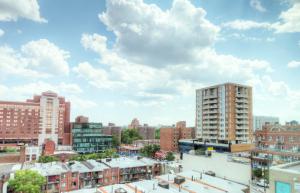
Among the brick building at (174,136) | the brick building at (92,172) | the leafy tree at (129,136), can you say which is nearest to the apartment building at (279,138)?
the brick building at (92,172)

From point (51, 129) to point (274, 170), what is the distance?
132m

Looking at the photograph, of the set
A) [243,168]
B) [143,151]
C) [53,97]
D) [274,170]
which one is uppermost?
[53,97]

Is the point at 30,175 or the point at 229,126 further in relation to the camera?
the point at 229,126

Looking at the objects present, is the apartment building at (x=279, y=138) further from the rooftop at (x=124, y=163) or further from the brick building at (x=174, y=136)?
the brick building at (x=174, y=136)

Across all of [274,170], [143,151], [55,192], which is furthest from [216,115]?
[274,170]

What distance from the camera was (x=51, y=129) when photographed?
137500 millimetres

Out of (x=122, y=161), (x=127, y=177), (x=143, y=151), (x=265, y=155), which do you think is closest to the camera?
(x=127, y=177)

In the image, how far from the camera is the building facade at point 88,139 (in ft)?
436

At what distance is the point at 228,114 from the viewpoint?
4141 inches

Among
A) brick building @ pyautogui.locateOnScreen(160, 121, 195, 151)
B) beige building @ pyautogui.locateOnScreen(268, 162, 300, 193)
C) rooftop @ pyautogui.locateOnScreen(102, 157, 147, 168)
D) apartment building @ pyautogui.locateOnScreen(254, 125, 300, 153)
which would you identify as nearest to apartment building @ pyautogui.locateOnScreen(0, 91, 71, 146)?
brick building @ pyautogui.locateOnScreen(160, 121, 195, 151)

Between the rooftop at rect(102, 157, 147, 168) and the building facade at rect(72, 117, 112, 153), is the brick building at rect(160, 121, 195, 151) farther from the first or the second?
the rooftop at rect(102, 157, 147, 168)

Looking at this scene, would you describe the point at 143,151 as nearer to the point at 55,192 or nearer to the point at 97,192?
the point at 55,192

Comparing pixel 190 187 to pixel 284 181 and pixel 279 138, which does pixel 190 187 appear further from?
pixel 279 138

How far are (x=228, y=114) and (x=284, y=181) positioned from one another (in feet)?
274
